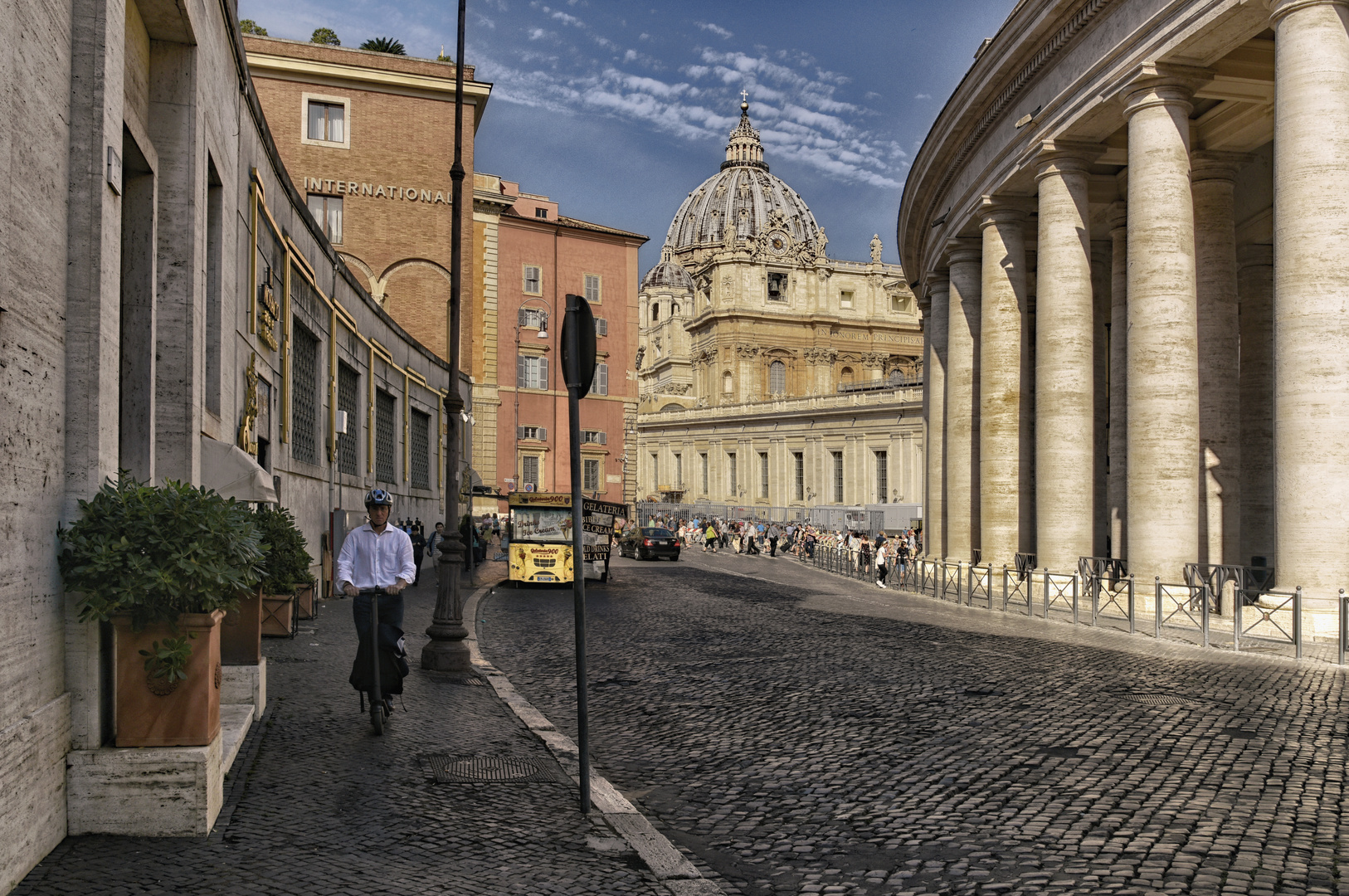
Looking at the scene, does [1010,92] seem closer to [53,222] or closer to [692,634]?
[692,634]

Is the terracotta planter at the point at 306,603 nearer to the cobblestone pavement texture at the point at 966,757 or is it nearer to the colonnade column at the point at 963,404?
the cobblestone pavement texture at the point at 966,757

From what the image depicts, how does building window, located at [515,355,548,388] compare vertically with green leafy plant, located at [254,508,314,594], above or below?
above

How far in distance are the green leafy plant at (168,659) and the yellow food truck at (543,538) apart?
1975 cm

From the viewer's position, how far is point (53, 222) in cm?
496

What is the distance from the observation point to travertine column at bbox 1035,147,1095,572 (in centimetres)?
2155

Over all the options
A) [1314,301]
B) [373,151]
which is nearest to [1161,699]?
[1314,301]

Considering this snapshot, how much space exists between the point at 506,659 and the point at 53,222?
8075 millimetres

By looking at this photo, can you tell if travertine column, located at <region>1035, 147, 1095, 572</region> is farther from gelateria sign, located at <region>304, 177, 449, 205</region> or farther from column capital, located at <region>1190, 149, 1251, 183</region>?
gelateria sign, located at <region>304, 177, 449, 205</region>

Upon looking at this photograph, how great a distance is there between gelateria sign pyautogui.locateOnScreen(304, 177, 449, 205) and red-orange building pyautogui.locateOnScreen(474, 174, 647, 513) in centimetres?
1220

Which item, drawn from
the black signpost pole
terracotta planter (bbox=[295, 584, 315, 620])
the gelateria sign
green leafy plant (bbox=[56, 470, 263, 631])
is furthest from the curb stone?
the gelateria sign

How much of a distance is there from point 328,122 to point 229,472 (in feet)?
92.0

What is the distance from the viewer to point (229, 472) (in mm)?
9500

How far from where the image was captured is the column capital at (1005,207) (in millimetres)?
25156

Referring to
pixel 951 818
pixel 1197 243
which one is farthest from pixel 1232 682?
pixel 1197 243
